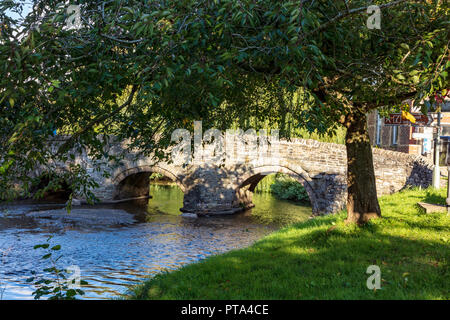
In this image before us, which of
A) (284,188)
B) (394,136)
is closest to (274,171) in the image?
(284,188)

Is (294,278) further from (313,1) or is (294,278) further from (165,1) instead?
(165,1)

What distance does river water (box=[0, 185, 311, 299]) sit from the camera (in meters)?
10.5

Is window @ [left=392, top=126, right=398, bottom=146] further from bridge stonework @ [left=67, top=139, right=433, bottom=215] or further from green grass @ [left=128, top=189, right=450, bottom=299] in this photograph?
green grass @ [left=128, top=189, right=450, bottom=299]

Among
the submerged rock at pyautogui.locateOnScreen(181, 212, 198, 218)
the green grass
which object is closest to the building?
the submerged rock at pyautogui.locateOnScreen(181, 212, 198, 218)

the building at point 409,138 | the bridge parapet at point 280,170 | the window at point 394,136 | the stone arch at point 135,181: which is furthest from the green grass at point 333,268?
the window at point 394,136

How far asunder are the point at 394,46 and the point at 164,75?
2.94 m

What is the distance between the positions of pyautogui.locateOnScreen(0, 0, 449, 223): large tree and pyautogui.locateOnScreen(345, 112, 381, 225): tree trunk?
43.9 inches

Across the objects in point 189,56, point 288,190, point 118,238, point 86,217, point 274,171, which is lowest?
point 118,238

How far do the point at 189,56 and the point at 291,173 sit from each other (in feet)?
48.6

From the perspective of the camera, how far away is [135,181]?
2497 cm

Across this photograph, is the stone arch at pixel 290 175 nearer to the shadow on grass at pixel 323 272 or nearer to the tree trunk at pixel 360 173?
the tree trunk at pixel 360 173

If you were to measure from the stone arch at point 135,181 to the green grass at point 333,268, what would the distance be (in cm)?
1376

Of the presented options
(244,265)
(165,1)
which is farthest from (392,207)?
(165,1)

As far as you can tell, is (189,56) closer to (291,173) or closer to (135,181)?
(291,173)
